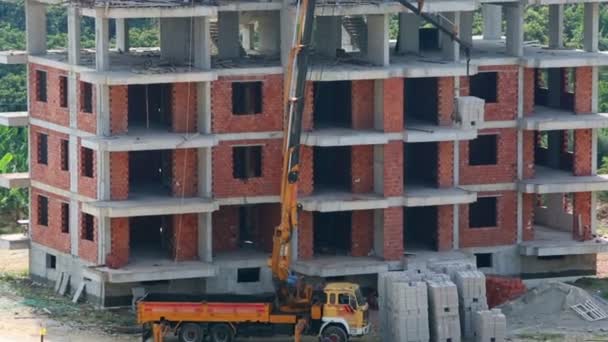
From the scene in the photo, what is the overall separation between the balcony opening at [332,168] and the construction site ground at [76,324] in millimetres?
4366

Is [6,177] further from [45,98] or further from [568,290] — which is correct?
[568,290]

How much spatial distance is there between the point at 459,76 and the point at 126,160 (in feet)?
34.0

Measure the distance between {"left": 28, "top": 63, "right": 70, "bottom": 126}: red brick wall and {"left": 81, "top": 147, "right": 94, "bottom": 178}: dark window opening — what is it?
4.08 ft

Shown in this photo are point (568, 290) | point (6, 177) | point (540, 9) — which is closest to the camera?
point (568, 290)

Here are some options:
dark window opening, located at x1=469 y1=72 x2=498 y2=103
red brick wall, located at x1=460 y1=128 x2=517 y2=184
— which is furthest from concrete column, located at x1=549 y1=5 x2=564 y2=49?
red brick wall, located at x1=460 y1=128 x2=517 y2=184

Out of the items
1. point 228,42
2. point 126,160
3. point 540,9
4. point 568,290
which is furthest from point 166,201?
point 540,9

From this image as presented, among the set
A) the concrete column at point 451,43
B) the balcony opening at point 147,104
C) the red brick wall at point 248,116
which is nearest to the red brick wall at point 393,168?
the red brick wall at point 248,116

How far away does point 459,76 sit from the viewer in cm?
7150

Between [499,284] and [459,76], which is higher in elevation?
[459,76]

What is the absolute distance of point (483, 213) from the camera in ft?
240

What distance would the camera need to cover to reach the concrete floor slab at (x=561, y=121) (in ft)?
238

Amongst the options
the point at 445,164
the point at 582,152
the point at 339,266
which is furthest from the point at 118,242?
the point at 582,152

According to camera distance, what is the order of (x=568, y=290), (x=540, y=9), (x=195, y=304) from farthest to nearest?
(x=540, y=9) < (x=568, y=290) < (x=195, y=304)

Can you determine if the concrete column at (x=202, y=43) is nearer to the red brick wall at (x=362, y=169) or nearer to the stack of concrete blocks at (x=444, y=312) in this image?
the red brick wall at (x=362, y=169)
